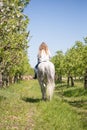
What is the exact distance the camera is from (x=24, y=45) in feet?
70.7

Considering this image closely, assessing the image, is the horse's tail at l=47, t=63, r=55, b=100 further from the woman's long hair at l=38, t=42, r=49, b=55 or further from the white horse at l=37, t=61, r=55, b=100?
the woman's long hair at l=38, t=42, r=49, b=55

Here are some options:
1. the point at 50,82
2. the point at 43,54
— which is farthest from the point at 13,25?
the point at 50,82

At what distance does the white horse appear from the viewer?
19594 millimetres

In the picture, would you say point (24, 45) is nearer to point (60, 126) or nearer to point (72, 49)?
point (60, 126)

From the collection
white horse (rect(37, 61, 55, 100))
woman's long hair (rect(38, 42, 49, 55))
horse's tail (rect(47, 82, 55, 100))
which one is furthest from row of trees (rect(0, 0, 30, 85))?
horse's tail (rect(47, 82, 55, 100))

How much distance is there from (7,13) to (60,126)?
6.87 m

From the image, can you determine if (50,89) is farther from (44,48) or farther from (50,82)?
(44,48)

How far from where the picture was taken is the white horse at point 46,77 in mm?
19594

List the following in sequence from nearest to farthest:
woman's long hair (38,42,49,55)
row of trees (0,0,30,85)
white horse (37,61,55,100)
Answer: row of trees (0,0,30,85)
white horse (37,61,55,100)
woman's long hair (38,42,49,55)

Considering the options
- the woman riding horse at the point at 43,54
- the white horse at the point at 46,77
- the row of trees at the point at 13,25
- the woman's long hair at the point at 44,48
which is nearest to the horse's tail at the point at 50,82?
the white horse at the point at 46,77

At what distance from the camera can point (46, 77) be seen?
19.7m

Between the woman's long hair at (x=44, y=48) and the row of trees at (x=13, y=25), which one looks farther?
the woman's long hair at (x=44, y=48)

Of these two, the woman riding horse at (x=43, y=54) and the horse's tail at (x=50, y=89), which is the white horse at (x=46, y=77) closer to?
the horse's tail at (x=50, y=89)

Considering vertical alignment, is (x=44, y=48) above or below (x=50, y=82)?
above
